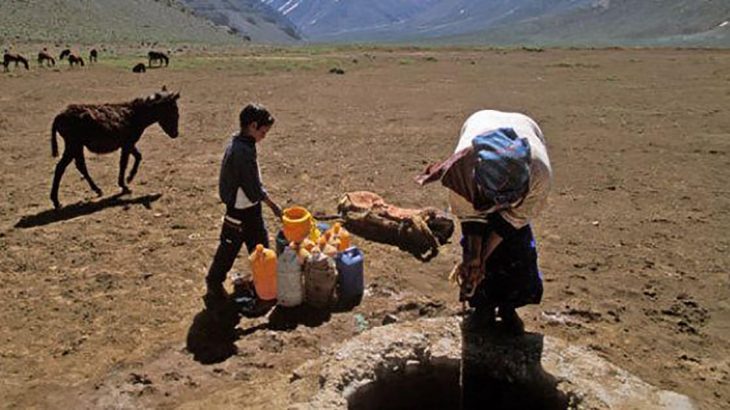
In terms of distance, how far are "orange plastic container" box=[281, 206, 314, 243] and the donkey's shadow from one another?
3492 mm

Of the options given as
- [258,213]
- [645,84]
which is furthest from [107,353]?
[645,84]

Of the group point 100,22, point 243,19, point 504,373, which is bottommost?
point 504,373

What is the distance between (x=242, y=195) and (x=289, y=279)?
766 mm

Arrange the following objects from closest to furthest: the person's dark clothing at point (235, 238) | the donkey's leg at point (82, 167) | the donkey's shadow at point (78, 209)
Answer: the person's dark clothing at point (235, 238) → the donkey's shadow at point (78, 209) → the donkey's leg at point (82, 167)

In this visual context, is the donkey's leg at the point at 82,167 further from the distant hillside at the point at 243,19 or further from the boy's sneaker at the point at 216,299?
the distant hillside at the point at 243,19

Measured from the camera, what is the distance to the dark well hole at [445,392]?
3924mm

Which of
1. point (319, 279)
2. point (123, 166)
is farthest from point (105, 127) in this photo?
point (319, 279)

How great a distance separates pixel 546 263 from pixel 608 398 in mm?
3031

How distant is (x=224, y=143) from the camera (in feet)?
39.4

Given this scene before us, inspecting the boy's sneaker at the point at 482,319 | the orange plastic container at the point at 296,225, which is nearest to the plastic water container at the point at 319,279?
the orange plastic container at the point at 296,225

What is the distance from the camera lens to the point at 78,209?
8.01m

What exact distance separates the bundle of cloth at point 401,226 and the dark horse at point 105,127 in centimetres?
306

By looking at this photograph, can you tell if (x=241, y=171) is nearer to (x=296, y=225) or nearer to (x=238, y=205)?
(x=238, y=205)

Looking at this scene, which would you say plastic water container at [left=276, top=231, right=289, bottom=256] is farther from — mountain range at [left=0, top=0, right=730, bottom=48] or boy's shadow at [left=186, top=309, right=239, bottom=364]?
mountain range at [left=0, top=0, right=730, bottom=48]
